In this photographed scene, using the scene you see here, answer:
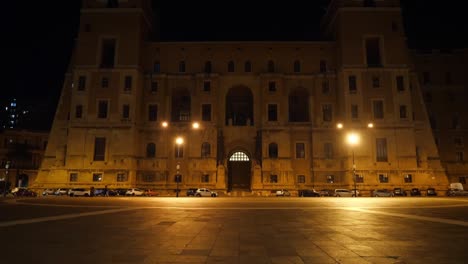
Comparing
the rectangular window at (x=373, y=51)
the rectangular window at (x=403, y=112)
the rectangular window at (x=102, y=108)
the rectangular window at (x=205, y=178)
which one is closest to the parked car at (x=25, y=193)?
the rectangular window at (x=102, y=108)

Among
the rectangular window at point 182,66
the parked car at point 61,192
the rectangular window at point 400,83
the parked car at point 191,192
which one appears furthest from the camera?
the rectangular window at point 182,66

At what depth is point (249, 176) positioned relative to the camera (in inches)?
2389

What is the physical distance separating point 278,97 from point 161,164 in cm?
2158

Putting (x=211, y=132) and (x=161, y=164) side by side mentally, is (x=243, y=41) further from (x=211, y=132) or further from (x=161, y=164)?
(x=161, y=164)

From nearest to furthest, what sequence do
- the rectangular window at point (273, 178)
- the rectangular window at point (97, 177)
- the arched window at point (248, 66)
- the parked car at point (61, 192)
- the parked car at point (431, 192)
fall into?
the parked car at point (61, 192) → the parked car at point (431, 192) → the rectangular window at point (97, 177) → the rectangular window at point (273, 178) → the arched window at point (248, 66)

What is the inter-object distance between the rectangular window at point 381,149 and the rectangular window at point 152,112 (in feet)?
115

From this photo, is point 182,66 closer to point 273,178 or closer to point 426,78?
point 273,178

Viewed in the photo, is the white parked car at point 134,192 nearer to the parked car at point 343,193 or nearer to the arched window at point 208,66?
the arched window at point 208,66

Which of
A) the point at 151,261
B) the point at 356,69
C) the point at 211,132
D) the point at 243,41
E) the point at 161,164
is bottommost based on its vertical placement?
the point at 151,261

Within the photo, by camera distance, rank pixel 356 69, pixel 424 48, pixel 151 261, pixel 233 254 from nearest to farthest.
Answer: pixel 151 261 < pixel 233 254 < pixel 356 69 < pixel 424 48

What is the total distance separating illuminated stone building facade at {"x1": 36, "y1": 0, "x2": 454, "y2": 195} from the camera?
2194 inches

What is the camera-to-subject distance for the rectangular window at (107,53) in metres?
59.7

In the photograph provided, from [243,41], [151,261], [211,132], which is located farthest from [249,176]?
[151,261]

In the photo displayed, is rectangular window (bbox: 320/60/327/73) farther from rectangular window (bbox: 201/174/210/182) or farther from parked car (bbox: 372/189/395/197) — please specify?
rectangular window (bbox: 201/174/210/182)
